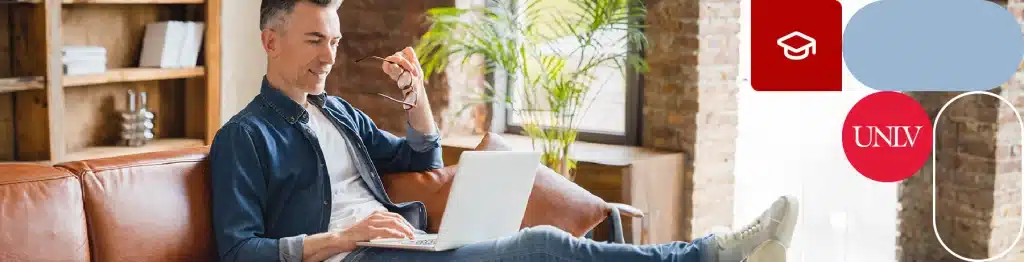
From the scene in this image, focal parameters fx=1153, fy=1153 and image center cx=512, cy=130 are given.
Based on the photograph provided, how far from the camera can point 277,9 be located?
262 cm

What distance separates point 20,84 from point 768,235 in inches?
100

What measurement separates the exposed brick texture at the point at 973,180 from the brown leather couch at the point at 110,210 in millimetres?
2557

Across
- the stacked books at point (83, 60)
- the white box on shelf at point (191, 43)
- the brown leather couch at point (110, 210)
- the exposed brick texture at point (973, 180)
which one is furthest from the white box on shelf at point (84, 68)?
the exposed brick texture at point (973, 180)

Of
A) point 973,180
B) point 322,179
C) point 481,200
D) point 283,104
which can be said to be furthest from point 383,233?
point 973,180

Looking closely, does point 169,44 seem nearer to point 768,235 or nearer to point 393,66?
point 393,66

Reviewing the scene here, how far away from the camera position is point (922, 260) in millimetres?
4156

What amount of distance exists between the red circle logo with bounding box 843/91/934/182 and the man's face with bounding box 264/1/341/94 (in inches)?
83.8

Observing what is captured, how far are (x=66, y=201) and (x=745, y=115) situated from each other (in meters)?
2.62

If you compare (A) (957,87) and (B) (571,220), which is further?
(A) (957,87)

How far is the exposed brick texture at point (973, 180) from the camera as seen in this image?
12.4ft

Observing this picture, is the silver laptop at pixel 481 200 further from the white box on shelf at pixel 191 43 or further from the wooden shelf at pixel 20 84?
the white box on shelf at pixel 191 43

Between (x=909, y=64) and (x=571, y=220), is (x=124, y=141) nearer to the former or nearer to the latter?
(x=571, y=220)

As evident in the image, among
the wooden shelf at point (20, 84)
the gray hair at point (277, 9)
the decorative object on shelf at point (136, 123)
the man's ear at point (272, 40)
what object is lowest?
the decorative object on shelf at point (136, 123)

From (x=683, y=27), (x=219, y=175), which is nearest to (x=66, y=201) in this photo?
(x=219, y=175)
